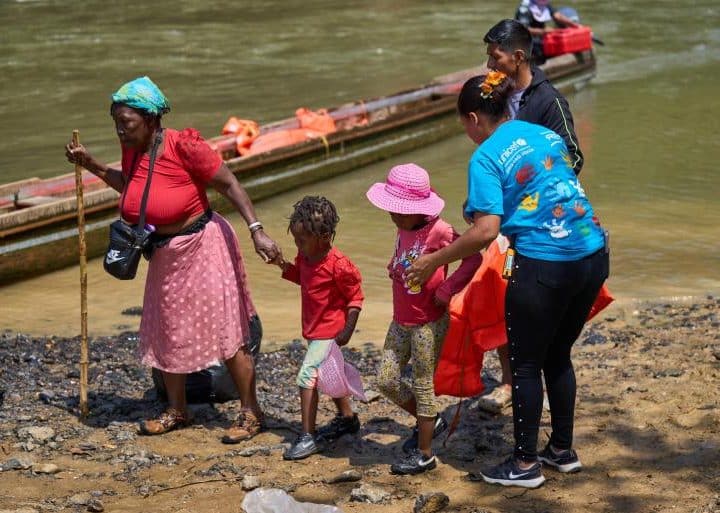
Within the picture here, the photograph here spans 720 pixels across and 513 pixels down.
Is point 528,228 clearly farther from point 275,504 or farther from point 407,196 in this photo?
point 275,504

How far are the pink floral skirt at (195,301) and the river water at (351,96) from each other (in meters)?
2.18

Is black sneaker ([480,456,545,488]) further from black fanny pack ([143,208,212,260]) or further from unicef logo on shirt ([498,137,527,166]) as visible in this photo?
black fanny pack ([143,208,212,260])

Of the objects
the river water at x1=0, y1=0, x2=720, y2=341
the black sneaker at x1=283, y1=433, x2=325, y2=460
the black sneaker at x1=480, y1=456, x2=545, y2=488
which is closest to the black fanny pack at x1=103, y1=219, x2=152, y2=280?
the black sneaker at x1=283, y1=433, x2=325, y2=460

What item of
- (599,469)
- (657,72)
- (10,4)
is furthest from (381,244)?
(10,4)

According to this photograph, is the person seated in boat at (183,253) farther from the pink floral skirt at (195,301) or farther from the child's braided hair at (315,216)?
the child's braided hair at (315,216)

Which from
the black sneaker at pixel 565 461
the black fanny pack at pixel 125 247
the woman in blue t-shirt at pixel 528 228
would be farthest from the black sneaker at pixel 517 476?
the black fanny pack at pixel 125 247

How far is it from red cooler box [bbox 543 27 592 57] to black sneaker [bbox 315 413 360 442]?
14.0 m

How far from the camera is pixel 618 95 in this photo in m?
17.9

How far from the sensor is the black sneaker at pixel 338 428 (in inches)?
226

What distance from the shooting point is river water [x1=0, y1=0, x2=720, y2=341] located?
375 inches

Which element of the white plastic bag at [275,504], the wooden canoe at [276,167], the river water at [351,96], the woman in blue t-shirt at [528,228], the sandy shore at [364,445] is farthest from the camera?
the wooden canoe at [276,167]

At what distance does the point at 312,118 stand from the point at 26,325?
6129mm

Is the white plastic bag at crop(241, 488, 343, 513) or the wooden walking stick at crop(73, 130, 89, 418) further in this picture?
the wooden walking stick at crop(73, 130, 89, 418)

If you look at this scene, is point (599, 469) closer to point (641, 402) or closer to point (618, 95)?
point (641, 402)
